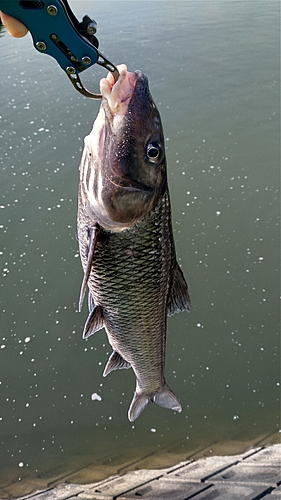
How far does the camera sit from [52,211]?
458cm

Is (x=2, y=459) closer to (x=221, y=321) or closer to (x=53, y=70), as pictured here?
(x=221, y=321)

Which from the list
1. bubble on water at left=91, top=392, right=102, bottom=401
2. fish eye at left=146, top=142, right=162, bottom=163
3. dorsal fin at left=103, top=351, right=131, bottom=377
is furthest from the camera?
bubble on water at left=91, top=392, right=102, bottom=401

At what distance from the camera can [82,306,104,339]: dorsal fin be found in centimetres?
153

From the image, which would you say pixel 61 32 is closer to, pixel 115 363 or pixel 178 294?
pixel 178 294

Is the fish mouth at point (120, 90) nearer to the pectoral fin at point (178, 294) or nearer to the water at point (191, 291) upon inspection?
the pectoral fin at point (178, 294)

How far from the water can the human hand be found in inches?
107

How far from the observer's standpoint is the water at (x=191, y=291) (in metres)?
2.97

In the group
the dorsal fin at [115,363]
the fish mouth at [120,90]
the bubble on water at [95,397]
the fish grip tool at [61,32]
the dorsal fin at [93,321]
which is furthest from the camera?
the bubble on water at [95,397]

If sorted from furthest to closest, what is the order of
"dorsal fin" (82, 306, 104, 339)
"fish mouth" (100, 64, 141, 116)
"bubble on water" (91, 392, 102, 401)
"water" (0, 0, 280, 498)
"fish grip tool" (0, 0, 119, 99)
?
1. "bubble on water" (91, 392, 102, 401)
2. "water" (0, 0, 280, 498)
3. "dorsal fin" (82, 306, 104, 339)
4. "fish mouth" (100, 64, 141, 116)
5. "fish grip tool" (0, 0, 119, 99)

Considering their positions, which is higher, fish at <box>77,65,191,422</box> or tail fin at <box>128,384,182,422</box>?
fish at <box>77,65,191,422</box>

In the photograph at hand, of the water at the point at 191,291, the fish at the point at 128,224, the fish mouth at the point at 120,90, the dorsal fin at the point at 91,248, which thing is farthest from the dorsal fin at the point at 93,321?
the water at the point at 191,291

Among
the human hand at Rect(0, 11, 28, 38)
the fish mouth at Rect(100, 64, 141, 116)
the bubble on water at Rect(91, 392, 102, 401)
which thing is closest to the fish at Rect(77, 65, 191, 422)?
the fish mouth at Rect(100, 64, 141, 116)

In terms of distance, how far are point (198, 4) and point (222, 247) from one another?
1018cm

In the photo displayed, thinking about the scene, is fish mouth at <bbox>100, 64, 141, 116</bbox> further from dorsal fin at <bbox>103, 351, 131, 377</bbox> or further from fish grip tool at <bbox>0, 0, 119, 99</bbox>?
dorsal fin at <bbox>103, 351, 131, 377</bbox>
